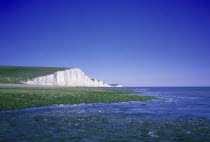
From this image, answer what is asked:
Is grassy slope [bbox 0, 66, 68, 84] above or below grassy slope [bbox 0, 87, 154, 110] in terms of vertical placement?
above

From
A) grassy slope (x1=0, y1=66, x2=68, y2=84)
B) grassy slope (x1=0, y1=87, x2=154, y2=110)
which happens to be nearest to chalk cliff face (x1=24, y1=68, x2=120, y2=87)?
grassy slope (x1=0, y1=66, x2=68, y2=84)

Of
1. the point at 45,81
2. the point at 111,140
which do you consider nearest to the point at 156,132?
the point at 111,140

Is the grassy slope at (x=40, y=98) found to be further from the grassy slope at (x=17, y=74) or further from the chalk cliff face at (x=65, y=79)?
the chalk cliff face at (x=65, y=79)

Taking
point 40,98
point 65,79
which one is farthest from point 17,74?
point 40,98

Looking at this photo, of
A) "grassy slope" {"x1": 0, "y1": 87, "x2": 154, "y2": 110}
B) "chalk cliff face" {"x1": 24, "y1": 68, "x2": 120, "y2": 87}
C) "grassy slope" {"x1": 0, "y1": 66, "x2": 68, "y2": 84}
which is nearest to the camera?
"grassy slope" {"x1": 0, "y1": 87, "x2": 154, "y2": 110}

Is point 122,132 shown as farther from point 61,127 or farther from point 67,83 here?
point 67,83

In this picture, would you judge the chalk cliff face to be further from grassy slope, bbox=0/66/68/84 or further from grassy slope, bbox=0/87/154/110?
grassy slope, bbox=0/87/154/110

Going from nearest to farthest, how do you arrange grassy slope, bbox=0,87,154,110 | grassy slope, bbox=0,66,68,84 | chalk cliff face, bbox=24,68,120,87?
grassy slope, bbox=0,87,154,110 → grassy slope, bbox=0,66,68,84 → chalk cliff face, bbox=24,68,120,87

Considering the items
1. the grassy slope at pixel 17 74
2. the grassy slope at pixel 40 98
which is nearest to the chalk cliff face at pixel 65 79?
the grassy slope at pixel 17 74

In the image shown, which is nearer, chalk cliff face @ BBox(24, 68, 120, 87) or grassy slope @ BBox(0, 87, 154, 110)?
grassy slope @ BBox(0, 87, 154, 110)

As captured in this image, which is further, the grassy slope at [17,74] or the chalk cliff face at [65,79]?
the chalk cliff face at [65,79]

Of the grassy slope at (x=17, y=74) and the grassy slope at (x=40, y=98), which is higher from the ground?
the grassy slope at (x=17, y=74)

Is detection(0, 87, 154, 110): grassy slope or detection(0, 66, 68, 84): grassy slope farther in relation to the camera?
detection(0, 66, 68, 84): grassy slope

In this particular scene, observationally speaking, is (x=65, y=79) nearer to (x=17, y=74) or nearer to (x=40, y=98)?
(x=17, y=74)
